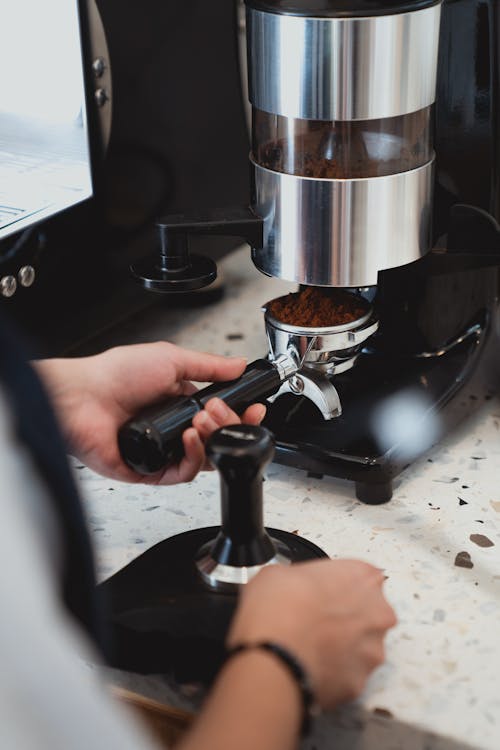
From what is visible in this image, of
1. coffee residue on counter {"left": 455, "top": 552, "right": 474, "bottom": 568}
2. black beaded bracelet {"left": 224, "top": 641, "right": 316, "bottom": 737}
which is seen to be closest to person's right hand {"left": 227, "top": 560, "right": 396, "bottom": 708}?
black beaded bracelet {"left": 224, "top": 641, "right": 316, "bottom": 737}

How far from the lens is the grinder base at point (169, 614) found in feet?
2.19

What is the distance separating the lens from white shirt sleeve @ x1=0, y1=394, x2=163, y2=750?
16.2 inches

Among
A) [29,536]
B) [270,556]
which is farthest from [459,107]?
[29,536]

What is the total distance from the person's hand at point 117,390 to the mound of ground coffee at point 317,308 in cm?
7

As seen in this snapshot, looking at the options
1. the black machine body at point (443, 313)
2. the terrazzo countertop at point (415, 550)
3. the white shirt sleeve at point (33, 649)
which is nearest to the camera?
the white shirt sleeve at point (33, 649)

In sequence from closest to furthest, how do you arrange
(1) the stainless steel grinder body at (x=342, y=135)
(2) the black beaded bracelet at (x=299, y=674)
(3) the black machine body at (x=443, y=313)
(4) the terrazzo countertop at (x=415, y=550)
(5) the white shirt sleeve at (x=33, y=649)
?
(5) the white shirt sleeve at (x=33, y=649) → (2) the black beaded bracelet at (x=299, y=674) → (4) the terrazzo countertop at (x=415, y=550) → (1) the stainless steel grinder body at (x=342, y=135) → (3) the black machine body at (x=443, y=313)

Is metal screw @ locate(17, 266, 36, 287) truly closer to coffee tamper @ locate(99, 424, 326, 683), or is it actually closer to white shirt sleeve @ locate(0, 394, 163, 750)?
coffee tamper @ locate(99, 424, 326, 683)

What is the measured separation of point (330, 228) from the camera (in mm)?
800

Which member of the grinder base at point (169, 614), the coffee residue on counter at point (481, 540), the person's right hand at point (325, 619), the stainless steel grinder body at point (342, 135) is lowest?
the coffee residue on counter at point (481, 540)

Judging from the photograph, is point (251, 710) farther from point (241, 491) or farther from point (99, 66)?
point (99, 66)

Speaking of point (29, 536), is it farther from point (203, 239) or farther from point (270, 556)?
point (203, 239)

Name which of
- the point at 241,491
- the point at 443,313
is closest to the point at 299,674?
the point at 241,491

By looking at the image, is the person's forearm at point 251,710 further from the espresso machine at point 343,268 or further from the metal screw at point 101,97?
the metal screw at point 101,97

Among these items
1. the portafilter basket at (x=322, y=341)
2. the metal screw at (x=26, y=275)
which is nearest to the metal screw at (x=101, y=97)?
the metal screw at (x=26, y=275)
